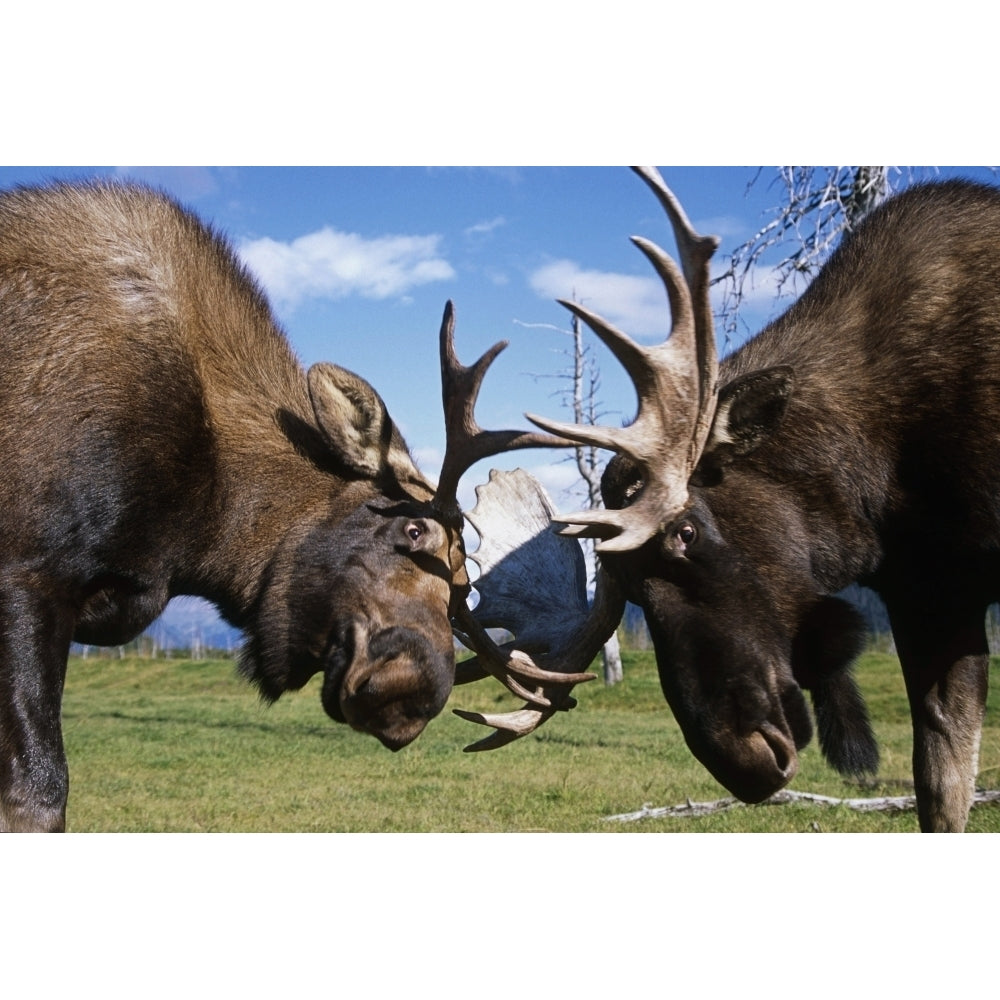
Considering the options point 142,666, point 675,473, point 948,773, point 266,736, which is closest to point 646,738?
point 266,736

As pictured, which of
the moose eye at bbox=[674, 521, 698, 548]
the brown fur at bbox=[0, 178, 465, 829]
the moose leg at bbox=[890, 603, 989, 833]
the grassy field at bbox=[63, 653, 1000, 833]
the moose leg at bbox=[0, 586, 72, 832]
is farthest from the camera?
the grassy field at bbox=[63, 653, 1000, 833]

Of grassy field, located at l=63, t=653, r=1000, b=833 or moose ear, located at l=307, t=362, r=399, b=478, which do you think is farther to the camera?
grassy field, located at l=63, t=653, r=1000, b=833

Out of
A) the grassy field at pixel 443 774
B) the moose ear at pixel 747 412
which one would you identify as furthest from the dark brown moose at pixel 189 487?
the grassy field at pixel 443 774

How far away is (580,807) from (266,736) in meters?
5.25

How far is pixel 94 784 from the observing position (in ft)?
25.9

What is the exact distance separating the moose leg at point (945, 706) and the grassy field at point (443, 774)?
992 mm

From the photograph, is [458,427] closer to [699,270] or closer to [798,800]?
[699,270]

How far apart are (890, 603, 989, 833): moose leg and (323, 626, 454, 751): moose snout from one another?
1783mm

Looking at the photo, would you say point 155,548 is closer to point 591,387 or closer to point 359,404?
point 359,404

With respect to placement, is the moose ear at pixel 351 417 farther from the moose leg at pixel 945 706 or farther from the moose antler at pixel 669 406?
the moose leg at pixel 945 706

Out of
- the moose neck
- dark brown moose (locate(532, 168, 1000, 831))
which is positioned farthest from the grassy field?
the moose neck

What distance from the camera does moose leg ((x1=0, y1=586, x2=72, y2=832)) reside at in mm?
3637

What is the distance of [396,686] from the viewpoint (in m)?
3.94

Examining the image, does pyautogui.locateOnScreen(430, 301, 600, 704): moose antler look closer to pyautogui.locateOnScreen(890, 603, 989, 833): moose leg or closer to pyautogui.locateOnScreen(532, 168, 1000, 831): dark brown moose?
pyautogui.locateOnScreen(532, 168, 1000, 831): dark brown moose
